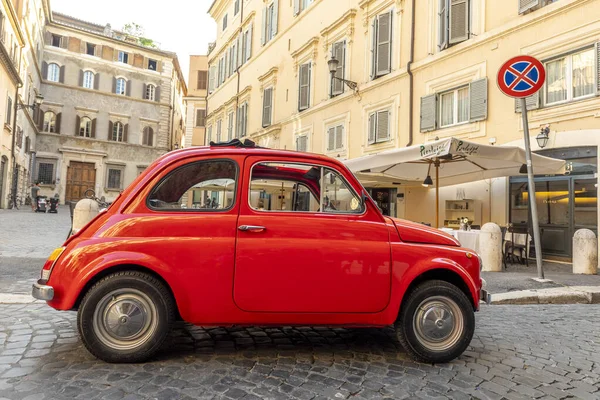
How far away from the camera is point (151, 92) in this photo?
141 ft

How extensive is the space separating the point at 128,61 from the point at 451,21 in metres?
36.0

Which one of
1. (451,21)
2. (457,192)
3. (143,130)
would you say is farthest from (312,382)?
(143,130)

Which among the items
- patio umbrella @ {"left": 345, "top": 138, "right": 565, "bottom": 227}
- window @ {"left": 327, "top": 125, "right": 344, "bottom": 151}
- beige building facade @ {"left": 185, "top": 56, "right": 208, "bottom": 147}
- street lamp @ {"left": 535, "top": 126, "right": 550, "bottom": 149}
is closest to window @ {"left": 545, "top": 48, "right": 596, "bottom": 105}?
street lamp @ {"left": 535, "top": 126, "right": 550, "bottom": 149}

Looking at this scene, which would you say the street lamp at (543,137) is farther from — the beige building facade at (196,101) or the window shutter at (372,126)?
the beige building facade at (196,101)

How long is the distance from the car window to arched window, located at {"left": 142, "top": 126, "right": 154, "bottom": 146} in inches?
1619

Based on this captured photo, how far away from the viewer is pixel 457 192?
41.3 ft

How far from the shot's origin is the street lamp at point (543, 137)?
10.3 m

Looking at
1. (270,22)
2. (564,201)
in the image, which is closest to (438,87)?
(564,201)

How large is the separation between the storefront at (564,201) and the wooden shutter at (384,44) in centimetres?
616

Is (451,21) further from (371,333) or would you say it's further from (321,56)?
(371,333)

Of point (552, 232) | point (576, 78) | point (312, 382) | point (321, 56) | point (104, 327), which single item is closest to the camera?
point (312, 382)

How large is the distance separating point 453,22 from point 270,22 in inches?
547

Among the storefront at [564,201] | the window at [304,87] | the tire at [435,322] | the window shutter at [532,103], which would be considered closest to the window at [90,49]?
the window at [304,87]

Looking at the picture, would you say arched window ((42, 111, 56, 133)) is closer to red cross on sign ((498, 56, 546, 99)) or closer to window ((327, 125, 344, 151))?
window ((327, 125, 344, 151))
